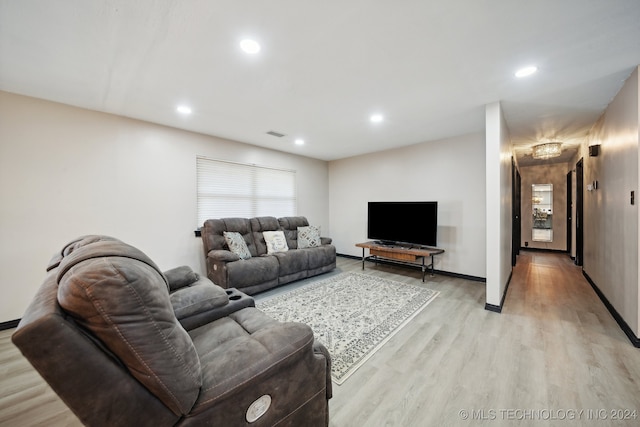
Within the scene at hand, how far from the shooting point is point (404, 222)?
14.9ft

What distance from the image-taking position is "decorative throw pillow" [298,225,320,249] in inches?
180

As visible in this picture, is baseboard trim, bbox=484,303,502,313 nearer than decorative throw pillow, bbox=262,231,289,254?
Yes

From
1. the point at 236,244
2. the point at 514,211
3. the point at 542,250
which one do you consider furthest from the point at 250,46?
the point at 542,250

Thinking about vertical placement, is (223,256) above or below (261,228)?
below

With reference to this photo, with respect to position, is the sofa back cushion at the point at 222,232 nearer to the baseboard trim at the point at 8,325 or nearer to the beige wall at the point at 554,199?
the baseboard trim at the point at 8,325

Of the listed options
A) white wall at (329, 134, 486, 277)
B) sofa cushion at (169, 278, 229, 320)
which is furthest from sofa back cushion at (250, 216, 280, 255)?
sofa cushion at (169, 278, 229, 320)

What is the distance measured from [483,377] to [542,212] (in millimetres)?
7569

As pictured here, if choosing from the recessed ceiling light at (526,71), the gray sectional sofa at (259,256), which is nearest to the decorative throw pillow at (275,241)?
the gray sectional sofa at (259,256)

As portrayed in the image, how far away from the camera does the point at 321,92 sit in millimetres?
2666

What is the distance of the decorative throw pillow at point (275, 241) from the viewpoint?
4.20 meters

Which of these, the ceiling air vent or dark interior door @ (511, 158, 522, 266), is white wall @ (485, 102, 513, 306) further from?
the ceiling air vent

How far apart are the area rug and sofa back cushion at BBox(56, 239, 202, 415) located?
1.28m

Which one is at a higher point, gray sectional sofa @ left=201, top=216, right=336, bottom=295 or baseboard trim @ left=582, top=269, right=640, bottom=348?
gray sectional sofa @ left=201, top=216, right=336, bottom=295

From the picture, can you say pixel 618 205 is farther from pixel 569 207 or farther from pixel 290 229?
pixel 569 207
